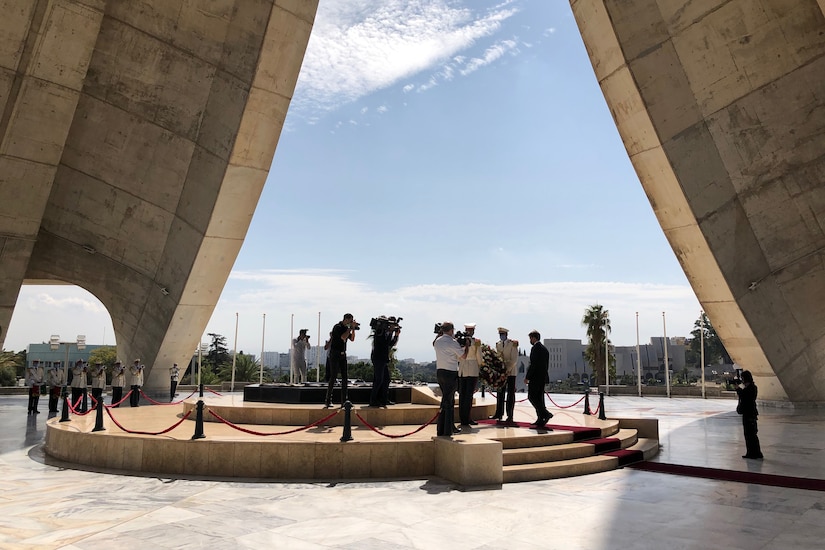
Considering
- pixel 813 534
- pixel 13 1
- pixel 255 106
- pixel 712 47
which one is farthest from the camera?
pixel 255 106

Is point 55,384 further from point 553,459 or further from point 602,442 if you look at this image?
point 602,442

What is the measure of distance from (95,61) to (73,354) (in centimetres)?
9528

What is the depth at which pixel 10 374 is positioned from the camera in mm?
55312

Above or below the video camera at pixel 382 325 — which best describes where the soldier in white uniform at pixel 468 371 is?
below

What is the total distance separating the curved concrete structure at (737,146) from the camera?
47.5ft

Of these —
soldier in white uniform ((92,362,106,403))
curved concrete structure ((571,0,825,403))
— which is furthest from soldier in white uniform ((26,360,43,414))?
curved concrete structure ((571,0,825,403))

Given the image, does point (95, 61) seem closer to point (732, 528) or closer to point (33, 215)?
point (33, 215)

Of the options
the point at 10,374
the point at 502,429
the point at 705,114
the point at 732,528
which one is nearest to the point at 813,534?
the point at 732,528

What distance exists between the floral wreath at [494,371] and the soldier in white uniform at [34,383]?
45.8 feet

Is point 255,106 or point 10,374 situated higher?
point 255,106

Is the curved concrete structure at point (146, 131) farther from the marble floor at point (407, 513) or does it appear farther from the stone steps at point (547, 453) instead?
the stone steps at point (547, 453)

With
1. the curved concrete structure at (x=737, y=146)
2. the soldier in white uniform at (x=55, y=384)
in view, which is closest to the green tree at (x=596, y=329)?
the curved concrete structure at (x=737, y=146)

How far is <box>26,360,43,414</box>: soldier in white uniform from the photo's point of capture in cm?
1702

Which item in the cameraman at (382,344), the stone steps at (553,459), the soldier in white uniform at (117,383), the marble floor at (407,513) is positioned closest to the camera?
the marble floor at (407,513)
